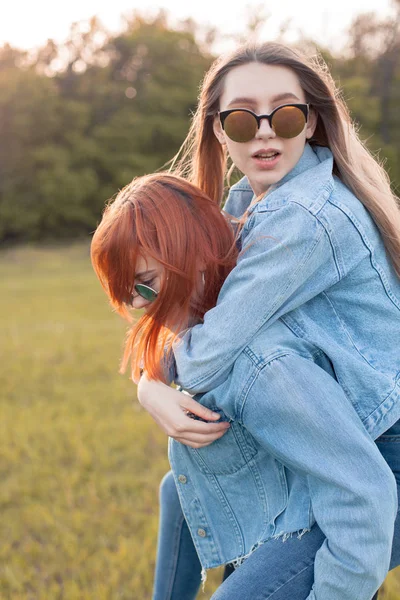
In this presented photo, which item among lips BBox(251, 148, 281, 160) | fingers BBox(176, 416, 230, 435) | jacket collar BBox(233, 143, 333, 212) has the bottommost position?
fingers BBox(176, 416, 230, 435)

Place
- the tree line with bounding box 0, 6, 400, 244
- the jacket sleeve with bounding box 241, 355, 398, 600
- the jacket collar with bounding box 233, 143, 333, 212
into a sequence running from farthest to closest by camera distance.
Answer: the tree line with bounding box 0, 6, 400, 244 → the jacket collar with bounding box 233, 143, 333, 212 → the jacket sleeve with bounding box 241, 355, 398, 600

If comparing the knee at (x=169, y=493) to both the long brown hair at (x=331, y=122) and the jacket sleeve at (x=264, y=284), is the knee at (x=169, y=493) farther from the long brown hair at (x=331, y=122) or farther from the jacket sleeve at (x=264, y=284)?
the long brown hair at (x=331, y=122)

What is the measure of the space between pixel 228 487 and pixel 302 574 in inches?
11.0

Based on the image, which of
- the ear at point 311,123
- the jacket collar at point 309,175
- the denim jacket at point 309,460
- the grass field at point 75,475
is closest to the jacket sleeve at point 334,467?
the denim jacket at point 309,460

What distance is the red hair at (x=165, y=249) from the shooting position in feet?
5.09

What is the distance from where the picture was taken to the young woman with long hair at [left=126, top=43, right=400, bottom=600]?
4.68 feet

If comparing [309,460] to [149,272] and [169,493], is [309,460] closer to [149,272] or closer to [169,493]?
[149,272]

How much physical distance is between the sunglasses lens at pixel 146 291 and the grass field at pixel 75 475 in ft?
5.29

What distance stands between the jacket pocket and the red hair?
217mm

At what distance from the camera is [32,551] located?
3.14 m

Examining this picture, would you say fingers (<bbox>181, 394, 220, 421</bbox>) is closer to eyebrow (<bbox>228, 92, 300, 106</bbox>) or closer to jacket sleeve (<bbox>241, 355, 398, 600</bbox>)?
jacket sleeve (<bbox>241, 355, 398, 600</bbox>)

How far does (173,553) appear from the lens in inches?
79.1

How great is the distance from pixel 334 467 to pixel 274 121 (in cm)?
80

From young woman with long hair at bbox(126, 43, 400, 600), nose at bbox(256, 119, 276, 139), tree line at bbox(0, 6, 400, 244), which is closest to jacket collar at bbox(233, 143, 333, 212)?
young woman with long hair at bbox(126, 43, 400, 600)
